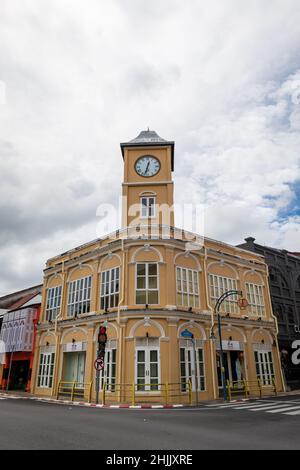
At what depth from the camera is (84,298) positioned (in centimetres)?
2414

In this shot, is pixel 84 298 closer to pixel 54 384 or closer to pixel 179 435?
pixel 54 384

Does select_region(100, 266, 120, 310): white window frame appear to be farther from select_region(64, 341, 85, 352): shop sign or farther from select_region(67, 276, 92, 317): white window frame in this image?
select_region(64, 341, 85, 352): shop sign

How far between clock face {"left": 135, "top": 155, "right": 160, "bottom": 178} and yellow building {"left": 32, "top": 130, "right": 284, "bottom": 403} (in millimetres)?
78

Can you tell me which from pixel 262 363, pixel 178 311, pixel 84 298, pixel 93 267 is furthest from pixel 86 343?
pixel 262 363

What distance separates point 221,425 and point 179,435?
2.54 meters

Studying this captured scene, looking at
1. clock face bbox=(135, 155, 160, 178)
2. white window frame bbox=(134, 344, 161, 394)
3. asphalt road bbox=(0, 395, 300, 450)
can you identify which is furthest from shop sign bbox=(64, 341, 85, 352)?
clock face bbox=(135, 155, 160, 178)

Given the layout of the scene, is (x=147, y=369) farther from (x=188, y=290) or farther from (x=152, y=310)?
(x=188, y=290)

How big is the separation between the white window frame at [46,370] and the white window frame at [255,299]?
15.2m

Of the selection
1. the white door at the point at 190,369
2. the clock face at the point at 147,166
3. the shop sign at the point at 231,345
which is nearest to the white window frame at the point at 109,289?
the white door at the point at 190,369

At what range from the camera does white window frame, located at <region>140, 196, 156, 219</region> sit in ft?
81.6

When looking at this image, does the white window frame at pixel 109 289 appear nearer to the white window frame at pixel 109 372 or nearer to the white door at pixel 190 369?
the white window frame at pixel 109 372

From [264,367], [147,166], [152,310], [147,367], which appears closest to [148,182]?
[147,166]

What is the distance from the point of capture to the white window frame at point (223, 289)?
941 inches

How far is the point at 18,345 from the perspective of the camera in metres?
28.8
